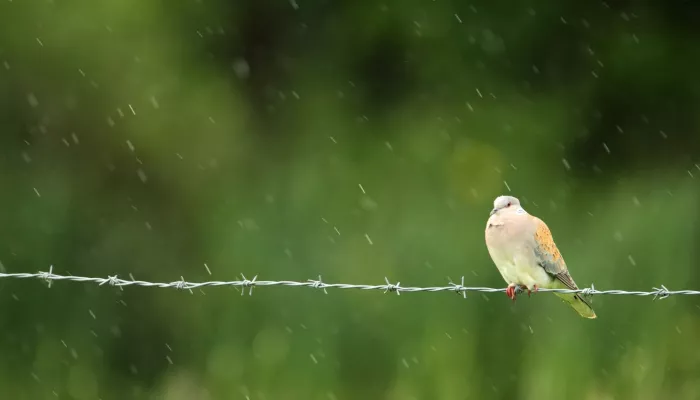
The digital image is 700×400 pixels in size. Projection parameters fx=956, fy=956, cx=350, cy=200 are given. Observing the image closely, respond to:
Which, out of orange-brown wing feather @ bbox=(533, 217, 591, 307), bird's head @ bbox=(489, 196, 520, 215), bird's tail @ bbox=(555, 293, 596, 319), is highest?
bird's head @ bbox=(489, 196, 520, 215)

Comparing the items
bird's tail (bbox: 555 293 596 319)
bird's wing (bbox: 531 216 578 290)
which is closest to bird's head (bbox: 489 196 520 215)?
bird's wing (bbox: 531 216 578 290)

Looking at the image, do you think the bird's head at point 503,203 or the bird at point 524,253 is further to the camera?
the bird's head at point 503,203

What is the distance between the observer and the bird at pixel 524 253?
13.6 feet

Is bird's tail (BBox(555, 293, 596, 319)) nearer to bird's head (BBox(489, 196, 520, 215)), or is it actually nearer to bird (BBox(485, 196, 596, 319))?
bird (BBox(485, 196, 596, 319))

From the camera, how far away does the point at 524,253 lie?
13.5 ft

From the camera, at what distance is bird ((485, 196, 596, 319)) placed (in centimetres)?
413

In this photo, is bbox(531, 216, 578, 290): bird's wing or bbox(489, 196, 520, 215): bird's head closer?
bbox(531, 216, 578, 290): bird's wing

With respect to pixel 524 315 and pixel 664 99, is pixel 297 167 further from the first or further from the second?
pixel 664 99

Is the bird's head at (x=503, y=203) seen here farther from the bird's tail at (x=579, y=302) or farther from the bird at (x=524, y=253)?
the bird's tail at (x=579, y=302)

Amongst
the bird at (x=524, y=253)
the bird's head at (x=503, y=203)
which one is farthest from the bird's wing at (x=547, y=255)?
the bird's head at (x=503, y=203)

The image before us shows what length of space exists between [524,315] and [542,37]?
277cm

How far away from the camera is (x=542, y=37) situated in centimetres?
830

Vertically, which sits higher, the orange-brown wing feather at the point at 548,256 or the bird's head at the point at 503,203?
the bird's head at the point at 503,203

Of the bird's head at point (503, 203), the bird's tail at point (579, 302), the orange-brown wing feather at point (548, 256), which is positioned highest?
the bird's head at point (503, 203)
